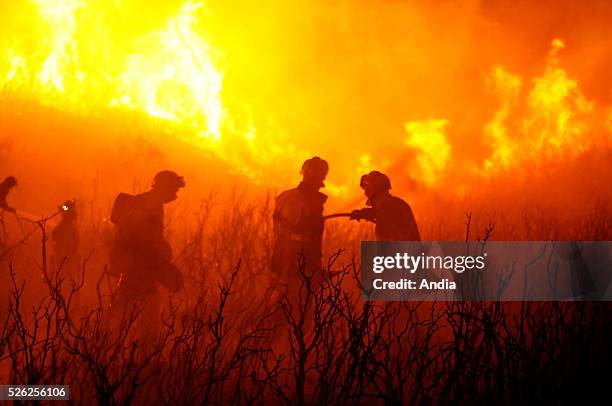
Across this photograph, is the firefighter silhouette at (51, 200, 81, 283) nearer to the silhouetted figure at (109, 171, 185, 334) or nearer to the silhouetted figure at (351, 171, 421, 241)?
the silhouetted figure at (109, 171, 185, 334)

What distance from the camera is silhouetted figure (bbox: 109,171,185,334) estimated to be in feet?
25.2

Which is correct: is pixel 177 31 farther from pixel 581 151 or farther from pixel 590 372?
pixel 590 372

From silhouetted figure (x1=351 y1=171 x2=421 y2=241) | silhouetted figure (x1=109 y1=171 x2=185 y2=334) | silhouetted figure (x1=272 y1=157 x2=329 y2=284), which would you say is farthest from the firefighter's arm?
silhouetted figure (x1=109 y1=171 x2=185 y2=334)

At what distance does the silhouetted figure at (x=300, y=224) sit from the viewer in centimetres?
777

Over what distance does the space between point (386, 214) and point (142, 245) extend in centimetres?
290

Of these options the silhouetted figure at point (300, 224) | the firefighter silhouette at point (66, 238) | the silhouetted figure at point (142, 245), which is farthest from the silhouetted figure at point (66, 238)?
the silhouetted figure at point (300, 224)

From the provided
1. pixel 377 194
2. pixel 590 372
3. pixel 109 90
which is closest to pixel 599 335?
pixel 590 372

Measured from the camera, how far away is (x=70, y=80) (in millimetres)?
24781

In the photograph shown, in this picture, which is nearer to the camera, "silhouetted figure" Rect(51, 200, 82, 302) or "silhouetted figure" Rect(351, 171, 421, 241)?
"silhouetted figure" Rect(351, 171, 421, 241)

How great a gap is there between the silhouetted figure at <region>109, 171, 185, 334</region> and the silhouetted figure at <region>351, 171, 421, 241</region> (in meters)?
2.31

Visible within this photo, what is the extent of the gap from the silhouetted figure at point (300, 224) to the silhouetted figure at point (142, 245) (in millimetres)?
1277

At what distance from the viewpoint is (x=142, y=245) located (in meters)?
7.79

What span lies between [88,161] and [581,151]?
58.7 ft

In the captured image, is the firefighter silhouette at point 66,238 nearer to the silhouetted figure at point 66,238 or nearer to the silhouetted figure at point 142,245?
the silhouetted figure at point 66,238
